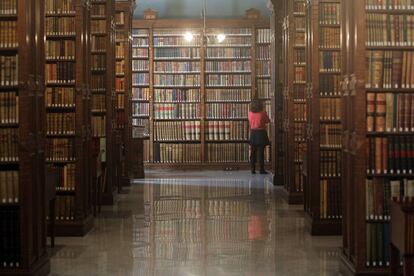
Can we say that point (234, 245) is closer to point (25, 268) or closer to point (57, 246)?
point (57, 246)

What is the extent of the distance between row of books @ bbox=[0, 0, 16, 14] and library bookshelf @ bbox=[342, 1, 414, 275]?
9.12 ft

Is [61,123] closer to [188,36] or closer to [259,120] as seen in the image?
[259,120]

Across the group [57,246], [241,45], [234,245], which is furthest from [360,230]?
[241,45]

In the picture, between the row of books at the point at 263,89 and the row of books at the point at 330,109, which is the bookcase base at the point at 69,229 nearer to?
the row of books at the point at 330,109

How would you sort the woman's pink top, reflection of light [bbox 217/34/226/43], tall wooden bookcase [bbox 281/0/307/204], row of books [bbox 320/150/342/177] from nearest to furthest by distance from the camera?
row of books [bbox 320/150/342/177]
tall wooden bookcase [bbox 281/0/307/204]
the woman's pink top
reflection of light [bbox 217/34/226/43]

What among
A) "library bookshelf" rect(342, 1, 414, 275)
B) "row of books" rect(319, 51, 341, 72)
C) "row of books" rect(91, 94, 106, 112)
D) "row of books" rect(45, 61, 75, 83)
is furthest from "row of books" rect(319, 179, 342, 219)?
"row of books" rect(91, 94, 106, 112)

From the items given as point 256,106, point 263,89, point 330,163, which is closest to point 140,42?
point 263,89

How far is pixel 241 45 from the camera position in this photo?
17172 millimetres

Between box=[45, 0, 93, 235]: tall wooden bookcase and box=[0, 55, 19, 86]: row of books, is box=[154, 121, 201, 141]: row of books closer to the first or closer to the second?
box=[45, 0, 93, 235]: tall wooden bookcase

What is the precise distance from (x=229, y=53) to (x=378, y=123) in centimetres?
1142

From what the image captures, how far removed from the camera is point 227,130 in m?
17.2

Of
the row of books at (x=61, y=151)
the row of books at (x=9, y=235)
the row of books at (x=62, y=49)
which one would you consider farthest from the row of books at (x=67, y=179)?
the row of books at (x=9, y=235)

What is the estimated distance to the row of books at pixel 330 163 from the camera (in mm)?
8500

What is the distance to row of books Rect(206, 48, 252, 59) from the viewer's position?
17.2m
